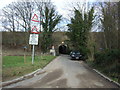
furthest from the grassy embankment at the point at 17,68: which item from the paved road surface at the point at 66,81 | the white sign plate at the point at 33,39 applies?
the white sign plate at the point at 33,39

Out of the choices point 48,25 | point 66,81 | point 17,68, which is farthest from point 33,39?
point 48,25

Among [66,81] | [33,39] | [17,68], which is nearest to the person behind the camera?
[66,81]

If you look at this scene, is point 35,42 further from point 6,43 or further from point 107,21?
point 6,43

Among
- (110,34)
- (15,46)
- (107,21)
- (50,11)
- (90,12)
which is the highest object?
A: (50,11)

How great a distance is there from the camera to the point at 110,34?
13570 mm

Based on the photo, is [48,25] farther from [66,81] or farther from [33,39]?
[66,81]

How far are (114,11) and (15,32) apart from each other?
107 ft

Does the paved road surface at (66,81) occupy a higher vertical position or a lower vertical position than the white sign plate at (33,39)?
lower

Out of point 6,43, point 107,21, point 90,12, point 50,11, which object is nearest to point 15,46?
point 6,43

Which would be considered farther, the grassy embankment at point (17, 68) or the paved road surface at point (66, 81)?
the grassy embankment at point (17, 68)

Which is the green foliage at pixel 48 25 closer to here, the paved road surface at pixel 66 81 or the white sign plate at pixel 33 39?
the white sign plate at pixel 33 39

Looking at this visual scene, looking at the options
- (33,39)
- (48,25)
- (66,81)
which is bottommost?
(66,81)

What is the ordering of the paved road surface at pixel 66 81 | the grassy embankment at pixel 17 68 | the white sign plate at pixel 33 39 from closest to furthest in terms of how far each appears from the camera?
the paved road surface at pixel 66 81 → the grassy embankment at pixel 17 68 → the white sign plate at pixel 33 39

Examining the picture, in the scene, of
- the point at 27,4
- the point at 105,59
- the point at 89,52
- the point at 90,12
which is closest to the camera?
the point at 105,59
